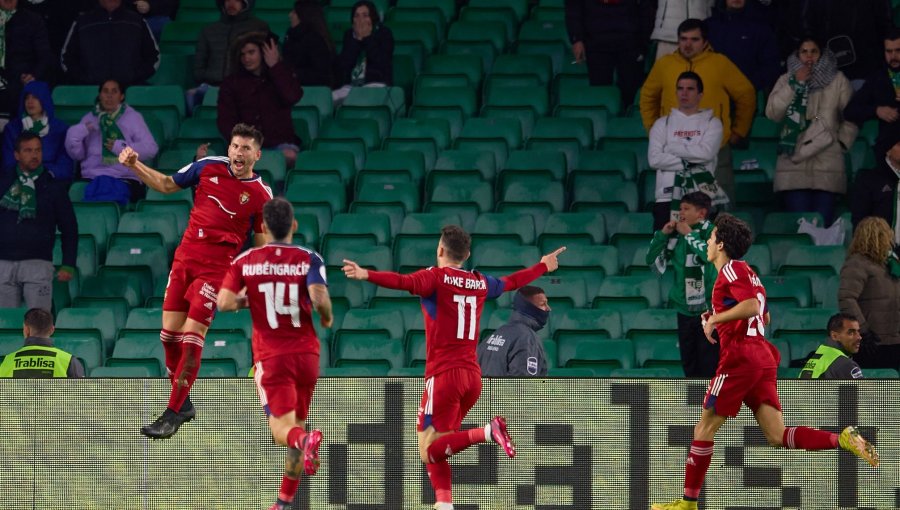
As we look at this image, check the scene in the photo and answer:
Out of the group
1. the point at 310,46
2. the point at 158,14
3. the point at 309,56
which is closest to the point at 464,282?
the point at 310,46

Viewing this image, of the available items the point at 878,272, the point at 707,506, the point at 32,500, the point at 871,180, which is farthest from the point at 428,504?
the point at 871,180

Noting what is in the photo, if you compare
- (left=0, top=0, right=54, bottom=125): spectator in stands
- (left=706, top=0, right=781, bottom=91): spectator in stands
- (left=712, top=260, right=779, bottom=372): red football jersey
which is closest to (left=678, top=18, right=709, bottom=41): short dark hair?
(left=706, top=0, right=781, bottom=91): spectator in stands

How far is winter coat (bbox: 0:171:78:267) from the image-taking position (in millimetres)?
16172

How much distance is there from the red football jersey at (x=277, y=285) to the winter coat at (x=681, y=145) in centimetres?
516

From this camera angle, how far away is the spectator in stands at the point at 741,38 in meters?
17.7

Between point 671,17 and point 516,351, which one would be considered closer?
point 516,351

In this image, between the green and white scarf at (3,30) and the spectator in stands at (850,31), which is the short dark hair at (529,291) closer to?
the spectator in stands at (850,31)

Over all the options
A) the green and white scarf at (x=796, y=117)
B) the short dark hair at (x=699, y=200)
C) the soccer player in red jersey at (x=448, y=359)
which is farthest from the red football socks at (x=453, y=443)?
the green and white scarf at (x=796, y=117)

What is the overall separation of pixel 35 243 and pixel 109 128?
158cm

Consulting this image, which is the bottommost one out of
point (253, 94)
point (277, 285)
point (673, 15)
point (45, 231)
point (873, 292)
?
point (277, 285)

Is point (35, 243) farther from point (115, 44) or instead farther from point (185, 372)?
point (185, 372)

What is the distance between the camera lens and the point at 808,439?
12008 millimetres

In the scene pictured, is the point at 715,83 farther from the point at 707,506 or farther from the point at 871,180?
the point at 707,506

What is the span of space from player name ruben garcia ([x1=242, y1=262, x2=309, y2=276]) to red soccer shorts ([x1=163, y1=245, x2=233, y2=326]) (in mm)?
1022
